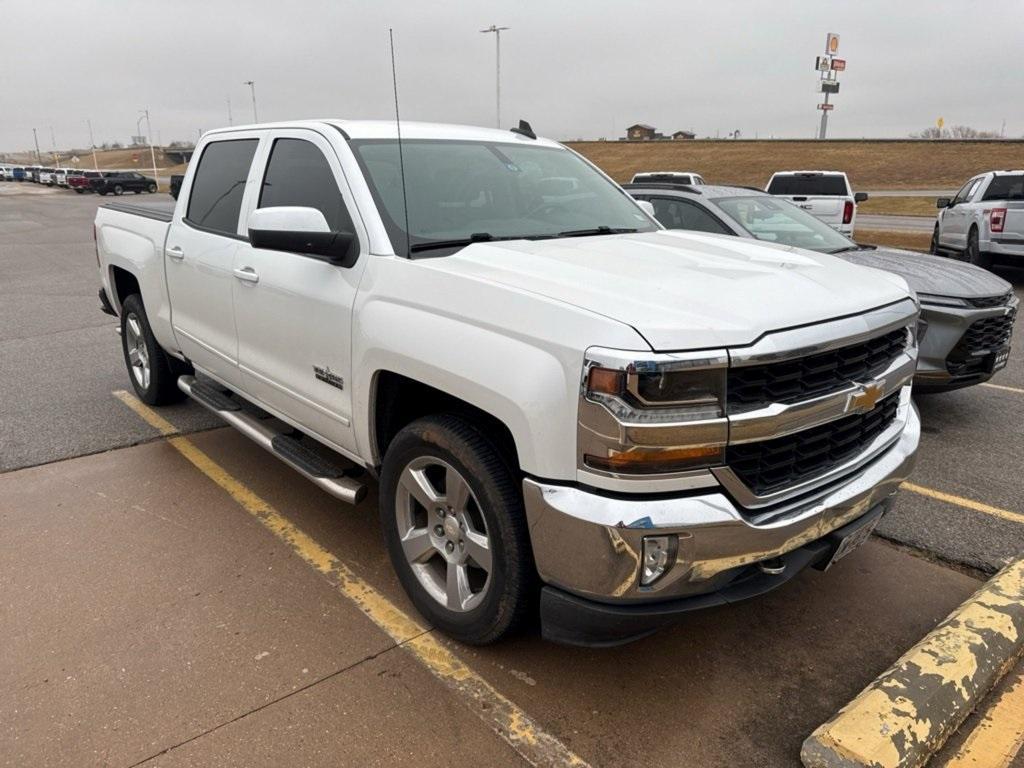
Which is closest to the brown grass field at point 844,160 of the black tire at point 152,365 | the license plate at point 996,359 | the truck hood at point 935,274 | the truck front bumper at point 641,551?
the truck hood at point 935,274

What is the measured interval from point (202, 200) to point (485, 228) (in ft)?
7.33

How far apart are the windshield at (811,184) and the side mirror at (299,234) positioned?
45.0 ft

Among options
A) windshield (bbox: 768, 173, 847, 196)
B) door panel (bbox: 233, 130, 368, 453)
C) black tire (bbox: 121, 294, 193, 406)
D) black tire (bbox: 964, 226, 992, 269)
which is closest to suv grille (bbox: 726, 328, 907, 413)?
door panel (bbox: 233, 130, 368, 453)

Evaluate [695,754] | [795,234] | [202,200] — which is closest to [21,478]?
[202,200]

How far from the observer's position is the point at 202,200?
185 inches

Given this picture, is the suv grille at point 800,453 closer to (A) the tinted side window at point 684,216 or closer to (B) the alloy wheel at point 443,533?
(B) the alloy wheel at point 443,533

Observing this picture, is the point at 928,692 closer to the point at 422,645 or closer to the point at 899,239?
the point at 422,645

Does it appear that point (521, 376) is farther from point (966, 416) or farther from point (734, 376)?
point (966, 416)

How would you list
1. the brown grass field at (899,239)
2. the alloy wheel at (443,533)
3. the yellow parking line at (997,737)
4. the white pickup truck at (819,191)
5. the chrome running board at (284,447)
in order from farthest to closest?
the brown grass field at (899,239), the white pickup truck at (819,191), the chrome running board at (284,447), the alloy wheel at (443,533), the yellow parking line at (997,737)

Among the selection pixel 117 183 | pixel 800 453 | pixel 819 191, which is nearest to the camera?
pixel 800 453

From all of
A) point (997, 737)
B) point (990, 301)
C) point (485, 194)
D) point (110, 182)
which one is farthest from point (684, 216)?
point (110, 182)

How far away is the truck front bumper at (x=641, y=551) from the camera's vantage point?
2262 mm

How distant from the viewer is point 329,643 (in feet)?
10.0

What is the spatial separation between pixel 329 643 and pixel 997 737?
242cm
